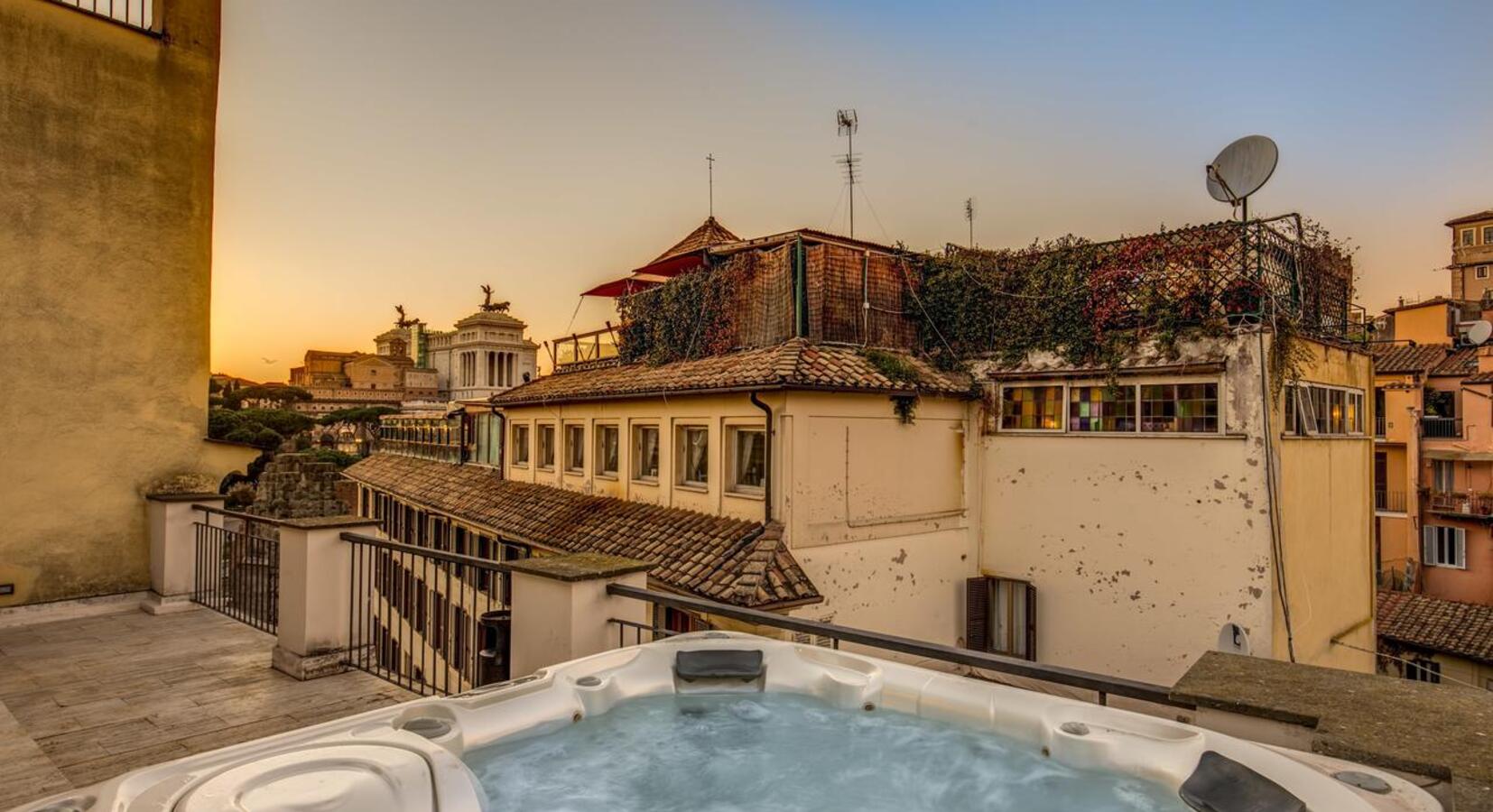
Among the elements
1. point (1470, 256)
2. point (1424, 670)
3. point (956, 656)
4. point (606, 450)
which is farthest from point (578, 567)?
point (1470, 256)

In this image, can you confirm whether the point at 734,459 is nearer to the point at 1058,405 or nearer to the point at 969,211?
the point at 1058,405

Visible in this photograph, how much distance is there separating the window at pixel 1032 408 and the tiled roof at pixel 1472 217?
4223 cm

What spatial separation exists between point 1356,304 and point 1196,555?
17.7 ft

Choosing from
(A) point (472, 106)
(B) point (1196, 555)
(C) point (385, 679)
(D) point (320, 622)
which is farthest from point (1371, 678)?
(A) point (472, 106)

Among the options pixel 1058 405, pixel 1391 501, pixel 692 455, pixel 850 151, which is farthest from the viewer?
pixel 1391 501

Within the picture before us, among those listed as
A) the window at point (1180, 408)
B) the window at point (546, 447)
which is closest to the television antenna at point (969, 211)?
the window at point (1180, 408)

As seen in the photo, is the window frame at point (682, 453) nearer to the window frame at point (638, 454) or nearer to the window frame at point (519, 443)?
the window frame at point (638, 454)

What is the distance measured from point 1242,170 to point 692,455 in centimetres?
858

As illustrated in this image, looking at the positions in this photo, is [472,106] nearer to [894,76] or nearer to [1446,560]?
[894,76]

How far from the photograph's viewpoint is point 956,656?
3039 mm

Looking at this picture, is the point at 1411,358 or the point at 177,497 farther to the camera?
the point at 1411,358

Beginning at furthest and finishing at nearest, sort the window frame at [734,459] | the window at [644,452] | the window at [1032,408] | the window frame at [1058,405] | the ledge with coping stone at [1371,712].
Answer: the window at [644,452]
the window at [1032,408]
the window frame at [1058,405]
the window frame at [734,459]
the ledge with coping stone at [1371,712]

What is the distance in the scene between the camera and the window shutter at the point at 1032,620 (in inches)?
443

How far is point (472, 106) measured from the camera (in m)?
12.1
